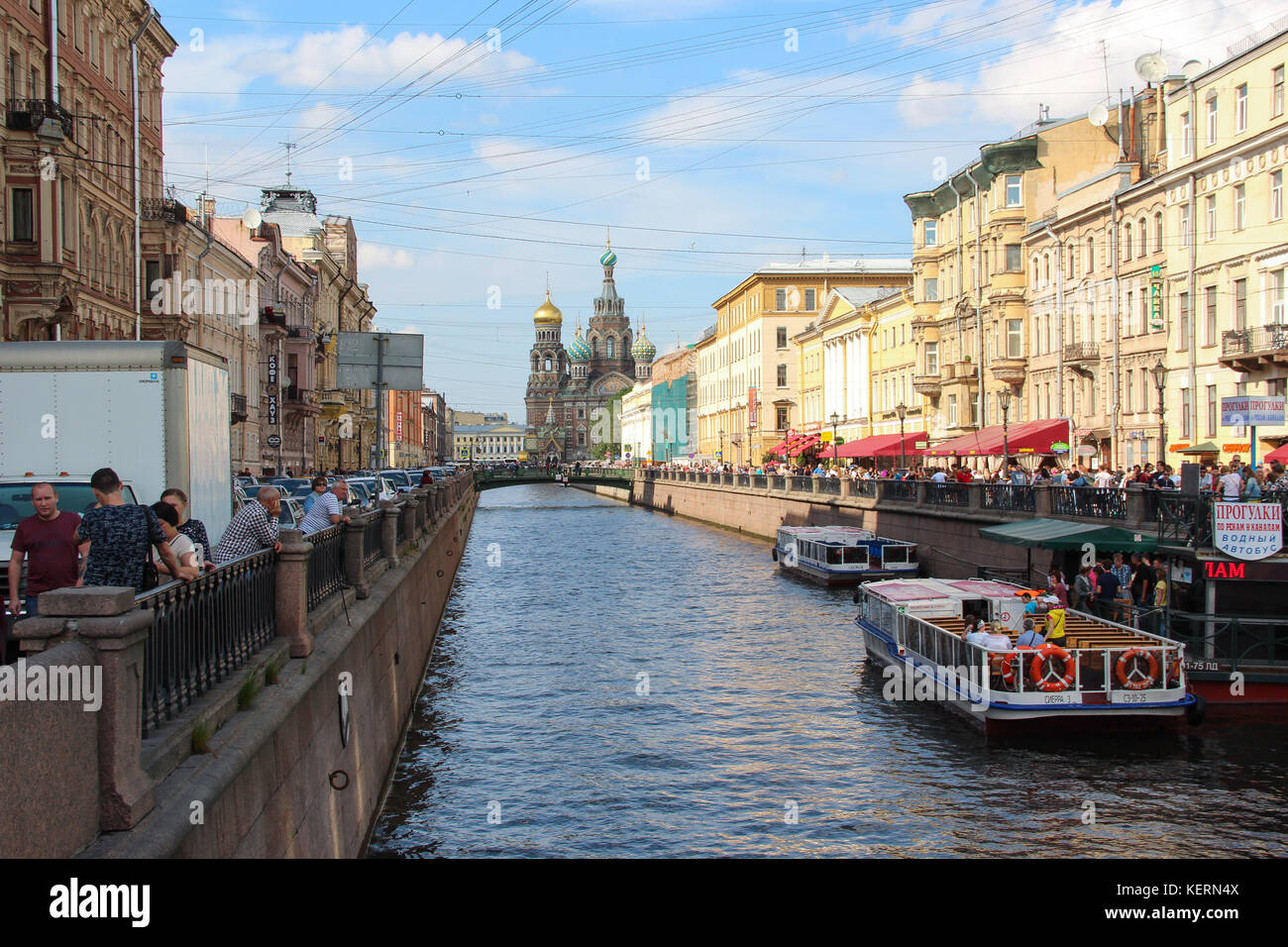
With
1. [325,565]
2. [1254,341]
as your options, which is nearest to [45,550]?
[325,565]

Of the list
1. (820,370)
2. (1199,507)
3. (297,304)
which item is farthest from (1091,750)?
(820,370)

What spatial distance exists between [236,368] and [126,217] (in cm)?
1580

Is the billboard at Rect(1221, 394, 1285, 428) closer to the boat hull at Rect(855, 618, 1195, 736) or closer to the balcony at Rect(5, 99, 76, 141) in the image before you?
the boat hull at Rect(855, 618, 1195, 736)

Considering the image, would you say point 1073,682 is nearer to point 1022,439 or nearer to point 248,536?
point 248,536

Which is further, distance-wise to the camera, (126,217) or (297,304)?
(297,304)

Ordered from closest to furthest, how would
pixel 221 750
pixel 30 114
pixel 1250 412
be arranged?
1. pixel 221 750
2. pixel 1250 412
3. pixel 30 114

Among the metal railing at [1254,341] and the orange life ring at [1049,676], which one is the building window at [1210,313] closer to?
the metal railing at [1254,341]

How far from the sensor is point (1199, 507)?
19.2 metres

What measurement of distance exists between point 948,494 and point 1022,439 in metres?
5.55

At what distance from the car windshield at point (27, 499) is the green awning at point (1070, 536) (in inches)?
603

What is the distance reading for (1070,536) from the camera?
2269 cm

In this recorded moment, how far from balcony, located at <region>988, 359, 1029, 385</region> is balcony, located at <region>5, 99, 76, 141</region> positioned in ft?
111
